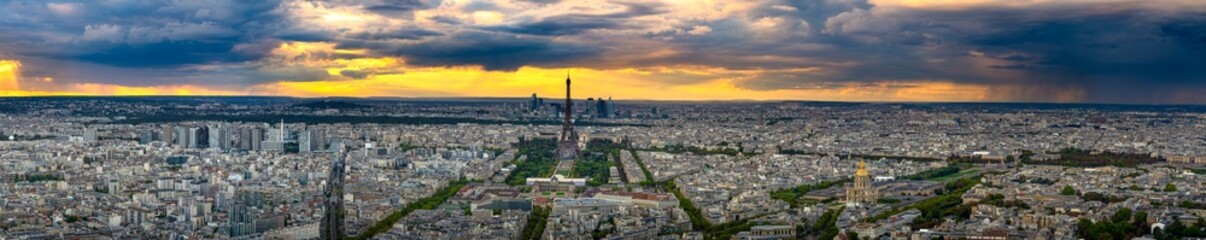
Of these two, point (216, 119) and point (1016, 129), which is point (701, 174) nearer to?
point (1016, 129)

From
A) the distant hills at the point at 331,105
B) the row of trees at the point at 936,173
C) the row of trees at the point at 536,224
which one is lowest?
the distant hills at the point at 331,105

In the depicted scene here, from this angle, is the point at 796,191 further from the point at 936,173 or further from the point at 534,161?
the point at 534,161

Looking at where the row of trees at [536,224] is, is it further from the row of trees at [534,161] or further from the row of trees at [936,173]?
the row of trees at [936,173]

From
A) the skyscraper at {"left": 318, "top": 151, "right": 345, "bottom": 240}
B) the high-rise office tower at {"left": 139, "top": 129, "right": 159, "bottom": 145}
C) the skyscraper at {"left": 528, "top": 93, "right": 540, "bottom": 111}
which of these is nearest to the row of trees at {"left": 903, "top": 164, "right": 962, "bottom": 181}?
the skyscraper at {"left": 318, "top": 151, "right": 345, "bottom": 240}

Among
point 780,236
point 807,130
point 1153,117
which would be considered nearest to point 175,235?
point 780,236

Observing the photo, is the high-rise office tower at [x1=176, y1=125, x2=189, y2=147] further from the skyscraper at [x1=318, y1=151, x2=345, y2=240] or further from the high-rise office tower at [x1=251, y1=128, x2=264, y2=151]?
the skyscraper at [x1=318, y1=151, x2=345, y2=240]

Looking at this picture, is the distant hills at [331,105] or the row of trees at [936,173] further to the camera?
the distant hills at [331,105]

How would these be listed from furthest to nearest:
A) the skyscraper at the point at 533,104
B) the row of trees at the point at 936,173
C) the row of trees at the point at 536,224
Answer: the skyscraper at the point at 533,104, the row of trees at the point at 936,173, the row of trees at the point at 536,224

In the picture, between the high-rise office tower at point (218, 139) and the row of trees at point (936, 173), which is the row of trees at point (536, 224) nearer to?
the row of trees at point (936, 173)

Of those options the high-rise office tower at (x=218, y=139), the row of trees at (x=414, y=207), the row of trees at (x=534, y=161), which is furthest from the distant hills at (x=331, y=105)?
the row of trees at (x=414, y=207)

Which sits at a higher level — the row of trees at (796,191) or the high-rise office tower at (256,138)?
the row of trees at (796,191)

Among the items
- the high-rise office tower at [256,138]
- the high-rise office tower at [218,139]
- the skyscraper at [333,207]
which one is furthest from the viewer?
the high-rise office tower at [256,138]
